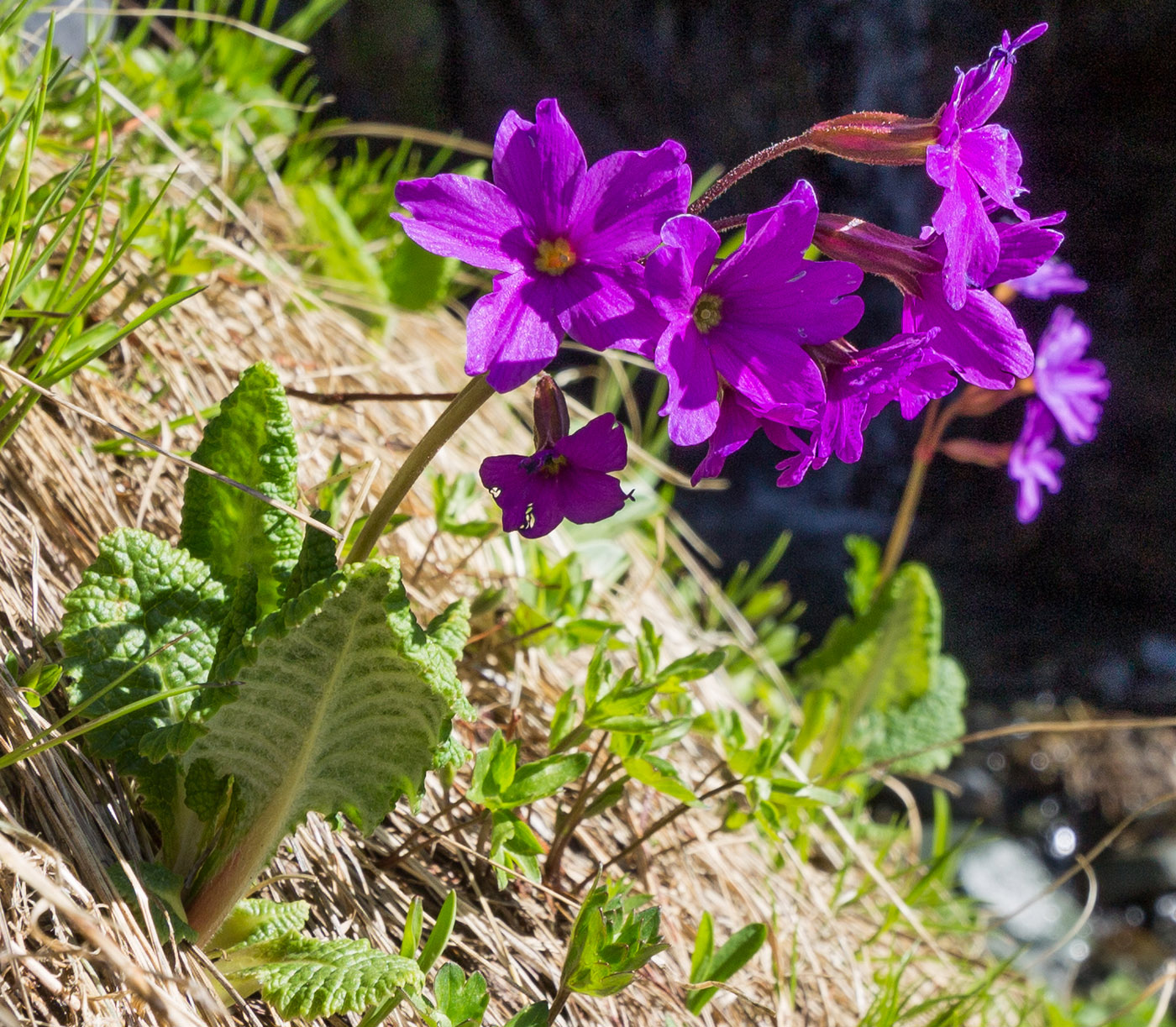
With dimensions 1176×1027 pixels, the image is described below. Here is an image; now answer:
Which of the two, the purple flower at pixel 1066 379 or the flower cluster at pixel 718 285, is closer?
the flower cluster at pixel 718 285

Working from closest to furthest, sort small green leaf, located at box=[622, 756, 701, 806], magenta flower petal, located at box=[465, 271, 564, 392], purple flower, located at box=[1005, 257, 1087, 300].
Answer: magenta flower petal, located at box=[465, 271, 564, 392], small green leaf, located at box=[622, 756, 701, 806], purple flower, located at box=[1005, 257, 1087, 300]

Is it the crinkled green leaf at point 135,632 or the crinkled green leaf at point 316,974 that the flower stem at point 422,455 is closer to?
the crinkled green leaf at point 135,632

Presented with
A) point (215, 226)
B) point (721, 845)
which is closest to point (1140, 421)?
point (721, 845)

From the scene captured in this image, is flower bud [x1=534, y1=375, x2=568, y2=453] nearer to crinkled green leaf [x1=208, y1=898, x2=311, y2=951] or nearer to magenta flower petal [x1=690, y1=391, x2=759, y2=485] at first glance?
magenta flower petal [x1=690, y1=391, x2=759, y2=485]

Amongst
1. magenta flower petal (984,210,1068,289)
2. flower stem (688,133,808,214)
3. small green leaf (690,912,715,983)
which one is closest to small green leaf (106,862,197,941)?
small green leaf (690,912,715,983)

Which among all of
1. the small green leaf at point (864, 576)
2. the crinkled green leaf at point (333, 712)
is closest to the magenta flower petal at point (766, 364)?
the crinkled green leaf at point (333, 712)

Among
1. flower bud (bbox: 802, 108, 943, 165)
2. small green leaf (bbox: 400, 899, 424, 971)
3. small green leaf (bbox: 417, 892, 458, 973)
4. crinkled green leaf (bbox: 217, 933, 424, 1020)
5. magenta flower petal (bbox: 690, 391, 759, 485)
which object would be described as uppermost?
flower bud (bbox: 802, 108, 943, 165)

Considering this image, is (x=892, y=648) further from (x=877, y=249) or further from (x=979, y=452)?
(x=877, y=249)
